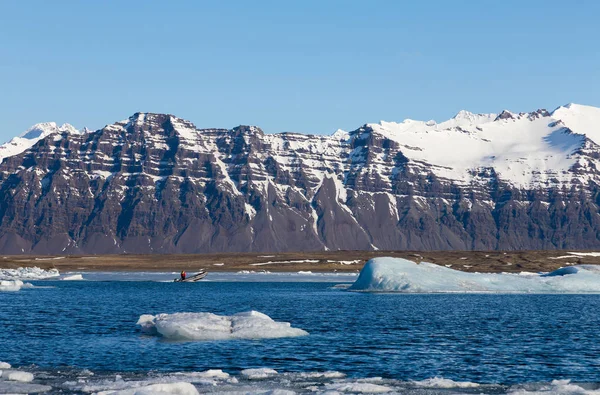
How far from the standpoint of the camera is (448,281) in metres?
104

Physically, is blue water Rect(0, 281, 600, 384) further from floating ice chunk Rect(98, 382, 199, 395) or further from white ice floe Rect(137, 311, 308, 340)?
floating ice chunk Rect(98, 382, 199, 395)

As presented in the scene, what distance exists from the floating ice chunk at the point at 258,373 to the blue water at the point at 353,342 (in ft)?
4.25

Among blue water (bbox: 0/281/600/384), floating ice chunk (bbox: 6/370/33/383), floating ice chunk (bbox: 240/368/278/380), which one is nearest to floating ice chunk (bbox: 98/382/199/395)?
floating ice chunk (bbox: 240/368/278/380)

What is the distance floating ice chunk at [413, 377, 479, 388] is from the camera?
38.1 meters

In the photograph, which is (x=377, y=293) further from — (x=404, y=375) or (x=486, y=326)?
(x=404, y=375)

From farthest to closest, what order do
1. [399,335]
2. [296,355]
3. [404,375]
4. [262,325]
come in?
[399,335] → [262,325] → [296,355] → [404,375]

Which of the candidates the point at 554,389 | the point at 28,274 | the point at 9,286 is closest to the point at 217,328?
the point at 554,389

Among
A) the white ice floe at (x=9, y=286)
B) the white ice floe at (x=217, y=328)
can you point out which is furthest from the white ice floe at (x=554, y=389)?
the white ice floe at (x=9, y=286)

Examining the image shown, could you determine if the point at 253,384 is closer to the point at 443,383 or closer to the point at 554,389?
the point at 443,383

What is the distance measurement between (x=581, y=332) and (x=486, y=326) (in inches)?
285

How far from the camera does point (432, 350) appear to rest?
168 feet

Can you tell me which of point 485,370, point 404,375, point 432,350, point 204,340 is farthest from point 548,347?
point 204,340

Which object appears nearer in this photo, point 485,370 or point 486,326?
point 485,370

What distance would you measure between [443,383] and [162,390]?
1245cm
